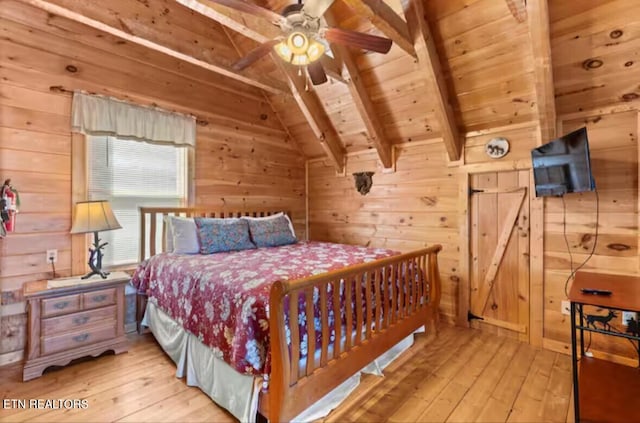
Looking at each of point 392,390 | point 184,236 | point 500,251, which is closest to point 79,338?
point 184,236

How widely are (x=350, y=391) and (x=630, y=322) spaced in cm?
185

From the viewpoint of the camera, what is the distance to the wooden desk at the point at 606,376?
53.3 inches

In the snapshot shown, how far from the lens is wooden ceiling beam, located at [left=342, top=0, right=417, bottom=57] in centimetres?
206

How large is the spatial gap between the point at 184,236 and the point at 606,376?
3207 mm

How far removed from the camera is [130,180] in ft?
10.1

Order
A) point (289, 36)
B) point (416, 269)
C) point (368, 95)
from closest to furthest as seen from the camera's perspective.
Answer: point (289, 36), point (416, 269), point (368, 95)

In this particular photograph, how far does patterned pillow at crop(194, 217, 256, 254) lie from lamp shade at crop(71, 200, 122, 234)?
732 mm

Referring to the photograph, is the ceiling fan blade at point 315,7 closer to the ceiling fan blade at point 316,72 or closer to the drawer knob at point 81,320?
the ceiling fan blade at point 316,72

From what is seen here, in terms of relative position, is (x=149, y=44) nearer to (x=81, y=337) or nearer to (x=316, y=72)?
(x=316, y=72)

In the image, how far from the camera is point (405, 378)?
7.36ft

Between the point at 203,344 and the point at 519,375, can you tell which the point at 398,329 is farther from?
the point at 203,344

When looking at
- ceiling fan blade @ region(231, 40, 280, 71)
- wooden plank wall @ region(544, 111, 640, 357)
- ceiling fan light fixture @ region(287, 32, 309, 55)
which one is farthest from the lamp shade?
wooden plank wall @ region(544, 111, 640, 357)

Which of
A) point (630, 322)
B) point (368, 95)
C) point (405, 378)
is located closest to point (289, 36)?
point (368, 95)

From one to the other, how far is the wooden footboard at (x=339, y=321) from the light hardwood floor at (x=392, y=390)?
0.83ft
